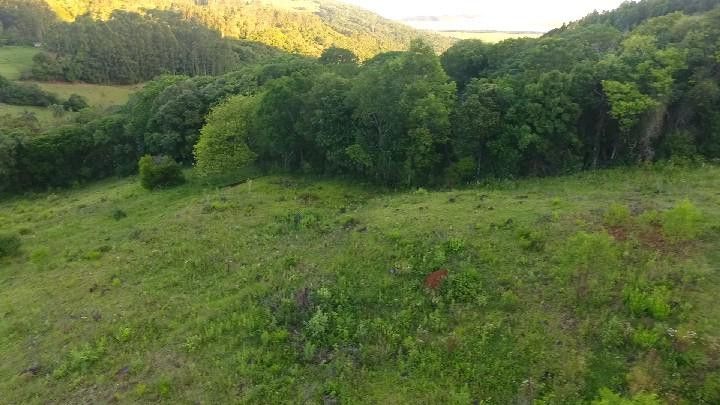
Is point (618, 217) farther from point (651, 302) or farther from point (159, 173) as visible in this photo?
point (159, 173)

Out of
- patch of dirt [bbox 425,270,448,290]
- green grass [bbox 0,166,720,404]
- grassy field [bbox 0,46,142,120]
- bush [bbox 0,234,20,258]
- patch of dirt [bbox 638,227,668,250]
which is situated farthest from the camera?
grassy field [bbox 0,46,142,120]

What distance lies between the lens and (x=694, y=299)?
56.1 ft

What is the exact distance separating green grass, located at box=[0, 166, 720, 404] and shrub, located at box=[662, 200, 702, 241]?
0.10 meters

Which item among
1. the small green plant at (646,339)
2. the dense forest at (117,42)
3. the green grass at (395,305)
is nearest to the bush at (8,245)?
the green grass at (395,305)

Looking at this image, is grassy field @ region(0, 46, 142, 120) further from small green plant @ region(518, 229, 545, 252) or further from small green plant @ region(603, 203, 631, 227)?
small green plant @ region(603, 203, 631, 227)

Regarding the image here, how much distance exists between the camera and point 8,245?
32.1 metres

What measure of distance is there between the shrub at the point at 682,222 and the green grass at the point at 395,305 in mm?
104

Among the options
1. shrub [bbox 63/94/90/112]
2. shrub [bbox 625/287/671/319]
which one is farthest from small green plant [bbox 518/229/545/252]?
shrub [bbox 63/94/90/112]

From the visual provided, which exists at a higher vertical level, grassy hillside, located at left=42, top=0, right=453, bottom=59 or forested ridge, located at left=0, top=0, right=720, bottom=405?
grassy hillside, located at left=42, top=0, right=453, bottom=59

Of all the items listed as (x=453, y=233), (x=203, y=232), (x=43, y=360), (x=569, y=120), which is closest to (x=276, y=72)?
(x=203, y=232)

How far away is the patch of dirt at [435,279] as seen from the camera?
20922mm

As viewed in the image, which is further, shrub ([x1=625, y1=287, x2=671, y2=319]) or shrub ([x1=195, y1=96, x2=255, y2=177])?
shrub ([x1=195, y1=96, x2=255, y2=177])

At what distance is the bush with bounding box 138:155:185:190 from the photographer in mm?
42250

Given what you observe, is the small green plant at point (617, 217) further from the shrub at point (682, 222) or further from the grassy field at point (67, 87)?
the grassy field at point (67, 87)
